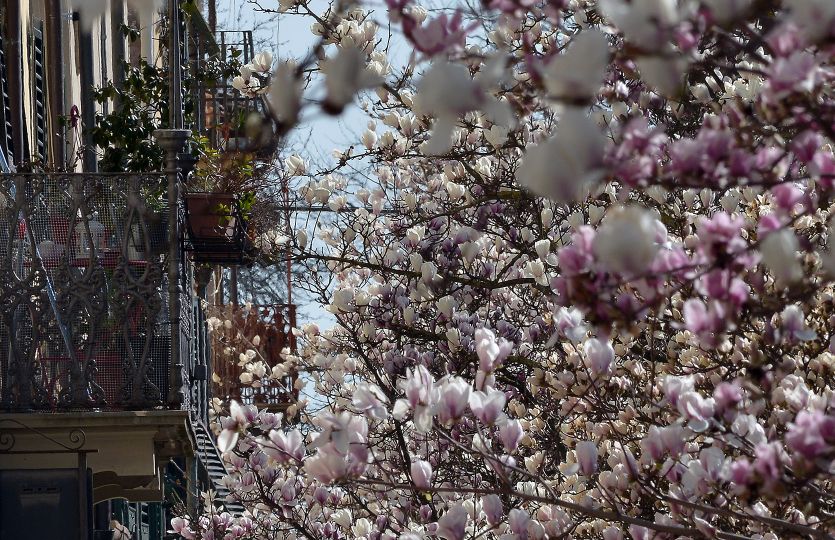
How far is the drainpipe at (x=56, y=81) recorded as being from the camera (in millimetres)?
10461

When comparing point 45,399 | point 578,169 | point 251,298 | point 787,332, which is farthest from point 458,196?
point 251,298

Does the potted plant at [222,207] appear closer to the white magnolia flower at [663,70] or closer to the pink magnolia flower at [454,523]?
the pink magnolia flower at [454,523]

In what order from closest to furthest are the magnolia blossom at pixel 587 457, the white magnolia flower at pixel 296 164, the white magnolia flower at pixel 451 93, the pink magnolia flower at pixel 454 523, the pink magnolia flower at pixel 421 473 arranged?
the white magnolia flower at pixel 451 93 < the pink magnolia flower at pixel 421 473 < the pink magnolia flower at pixel 454 523 < the magnolia blossom at pixel 587 457 < the white magnolia flower at pixel 296 164

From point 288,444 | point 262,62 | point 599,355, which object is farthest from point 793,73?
point 262,62

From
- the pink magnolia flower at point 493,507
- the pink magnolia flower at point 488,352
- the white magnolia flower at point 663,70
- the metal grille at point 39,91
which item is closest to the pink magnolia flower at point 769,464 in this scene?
the white magnolia flower at point 663,70

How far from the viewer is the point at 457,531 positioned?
376 cm

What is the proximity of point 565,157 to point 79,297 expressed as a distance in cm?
552

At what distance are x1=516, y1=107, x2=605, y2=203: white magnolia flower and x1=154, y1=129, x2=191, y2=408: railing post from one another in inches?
211

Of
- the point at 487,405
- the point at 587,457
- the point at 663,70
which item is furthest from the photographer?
the point at 587,457

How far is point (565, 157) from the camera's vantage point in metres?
1.76

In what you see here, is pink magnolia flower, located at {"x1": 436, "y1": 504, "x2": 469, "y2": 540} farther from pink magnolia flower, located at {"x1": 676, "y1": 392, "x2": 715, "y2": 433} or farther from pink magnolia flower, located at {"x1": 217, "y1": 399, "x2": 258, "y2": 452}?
pink magnolia flower, located at {"x1": 676, "y1": 392, "x2": 715, "y2": 433}

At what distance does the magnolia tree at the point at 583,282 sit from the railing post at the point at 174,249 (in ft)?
1.52

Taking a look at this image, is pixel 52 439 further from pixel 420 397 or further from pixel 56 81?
pixel 56 81

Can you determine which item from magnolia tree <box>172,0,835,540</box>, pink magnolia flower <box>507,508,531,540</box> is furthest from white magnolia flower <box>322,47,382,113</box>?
pink magnolia flower <box>507,508,531,540</box>
